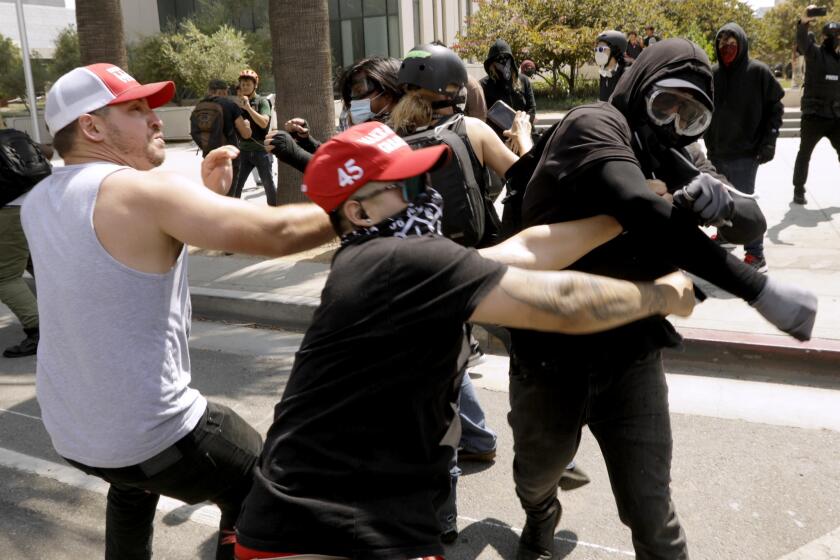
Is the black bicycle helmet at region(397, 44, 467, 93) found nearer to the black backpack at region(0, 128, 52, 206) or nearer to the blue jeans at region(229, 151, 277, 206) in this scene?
the black backpack at region(0, 128, 52, 206)

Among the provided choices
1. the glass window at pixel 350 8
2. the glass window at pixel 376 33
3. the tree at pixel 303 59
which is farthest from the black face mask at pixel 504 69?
the glass window at pixel 350 8

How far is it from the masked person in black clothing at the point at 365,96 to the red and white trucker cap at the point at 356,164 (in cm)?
199

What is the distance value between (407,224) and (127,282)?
0.90 metres

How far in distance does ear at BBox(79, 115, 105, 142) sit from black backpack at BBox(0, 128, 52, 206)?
3.76m

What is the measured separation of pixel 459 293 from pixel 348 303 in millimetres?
238

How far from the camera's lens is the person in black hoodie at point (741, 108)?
23.9 feet

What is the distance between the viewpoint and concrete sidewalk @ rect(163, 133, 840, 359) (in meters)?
5.59

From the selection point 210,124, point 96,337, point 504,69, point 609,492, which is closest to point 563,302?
point 96,337

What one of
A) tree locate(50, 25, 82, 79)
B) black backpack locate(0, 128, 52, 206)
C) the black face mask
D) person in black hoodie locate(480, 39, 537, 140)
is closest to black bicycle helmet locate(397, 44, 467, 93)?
black backpack locate(0, 128, 52, 206)

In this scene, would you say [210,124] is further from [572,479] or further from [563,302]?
[563,302]

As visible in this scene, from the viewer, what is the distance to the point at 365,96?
396 cm

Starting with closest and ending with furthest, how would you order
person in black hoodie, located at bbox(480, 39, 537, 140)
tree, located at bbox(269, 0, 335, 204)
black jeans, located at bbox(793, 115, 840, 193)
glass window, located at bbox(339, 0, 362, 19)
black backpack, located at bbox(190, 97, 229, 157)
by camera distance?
tree, located at bbox(269, 0, 335, 204) < person in black hoodie, located at bbox(480, 39, 537, 140) < black jeans, located at bbox(793, 115, 840, 193) < black backpack, located at bbox(190, 97, 229, 157) < glass window, located at bbox(339, 0, 362, 19)

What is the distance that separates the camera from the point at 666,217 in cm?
225

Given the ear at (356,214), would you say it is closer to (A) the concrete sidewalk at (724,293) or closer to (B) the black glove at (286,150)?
(B) the black glove at (286,150)
